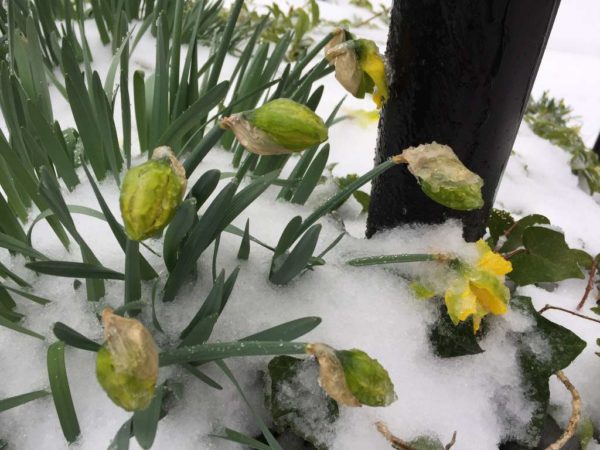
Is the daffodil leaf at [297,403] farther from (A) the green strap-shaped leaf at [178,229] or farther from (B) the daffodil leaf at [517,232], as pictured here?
(B) the daffodil leaf at [517,232]

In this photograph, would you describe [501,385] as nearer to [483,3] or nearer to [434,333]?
[434,333]

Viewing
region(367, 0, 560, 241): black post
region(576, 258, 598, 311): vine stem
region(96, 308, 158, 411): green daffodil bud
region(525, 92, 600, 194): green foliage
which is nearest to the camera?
region(96, 308, 158, 411): green daffodil bud

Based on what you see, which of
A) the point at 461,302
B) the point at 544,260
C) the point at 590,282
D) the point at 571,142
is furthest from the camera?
the point at 571,142

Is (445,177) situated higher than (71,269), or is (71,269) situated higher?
(445,177)

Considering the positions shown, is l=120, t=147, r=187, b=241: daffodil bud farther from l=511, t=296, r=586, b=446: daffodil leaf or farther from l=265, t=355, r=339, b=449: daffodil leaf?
l=511, t=296, r=586, b=446: daffodil leaf

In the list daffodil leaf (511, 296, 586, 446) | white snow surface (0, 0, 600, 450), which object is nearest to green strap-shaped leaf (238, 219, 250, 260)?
white snow surface (0, 0, 600, 450)

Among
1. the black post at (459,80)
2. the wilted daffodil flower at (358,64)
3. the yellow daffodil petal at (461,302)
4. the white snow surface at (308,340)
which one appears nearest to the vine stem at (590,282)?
the white snow surface at (308,340)

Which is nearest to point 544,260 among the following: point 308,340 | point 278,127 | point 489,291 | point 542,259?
point 542,259

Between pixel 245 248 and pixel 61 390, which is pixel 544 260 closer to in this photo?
pixel 245 248
